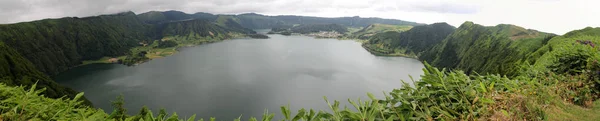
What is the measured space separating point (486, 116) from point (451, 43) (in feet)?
682

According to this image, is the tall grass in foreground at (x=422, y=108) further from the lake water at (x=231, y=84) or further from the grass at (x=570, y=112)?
the lake water at (x=231, y=84)

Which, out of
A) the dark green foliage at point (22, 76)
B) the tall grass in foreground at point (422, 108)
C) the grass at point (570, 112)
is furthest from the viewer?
the dark green foliage at point (22, 76)

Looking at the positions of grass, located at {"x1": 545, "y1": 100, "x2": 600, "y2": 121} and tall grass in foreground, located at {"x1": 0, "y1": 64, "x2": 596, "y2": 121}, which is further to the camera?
grass, located at {"x1": 545, "y1": 100, "x2": 600, "y2": 121}

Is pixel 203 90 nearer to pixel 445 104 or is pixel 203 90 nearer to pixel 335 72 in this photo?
pixel 335 72

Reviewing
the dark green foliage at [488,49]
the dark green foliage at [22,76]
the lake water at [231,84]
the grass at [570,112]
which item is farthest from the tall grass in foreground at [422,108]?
the dark green foliage at [22,76]

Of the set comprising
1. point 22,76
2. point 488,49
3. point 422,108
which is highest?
point 422,108

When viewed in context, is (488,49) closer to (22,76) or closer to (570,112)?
(570,112)

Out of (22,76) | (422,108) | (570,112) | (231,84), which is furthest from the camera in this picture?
(231,84)

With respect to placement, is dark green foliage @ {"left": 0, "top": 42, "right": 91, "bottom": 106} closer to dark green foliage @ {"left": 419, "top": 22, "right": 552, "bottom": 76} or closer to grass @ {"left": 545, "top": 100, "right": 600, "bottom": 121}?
grass @ {"left": 545, "top": 100, "right": 600, "bottom": 121}

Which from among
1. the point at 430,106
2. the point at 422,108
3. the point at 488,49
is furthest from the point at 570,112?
the point at 488,49

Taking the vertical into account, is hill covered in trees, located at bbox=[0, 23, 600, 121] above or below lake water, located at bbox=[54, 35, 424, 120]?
above

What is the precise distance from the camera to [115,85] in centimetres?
10794

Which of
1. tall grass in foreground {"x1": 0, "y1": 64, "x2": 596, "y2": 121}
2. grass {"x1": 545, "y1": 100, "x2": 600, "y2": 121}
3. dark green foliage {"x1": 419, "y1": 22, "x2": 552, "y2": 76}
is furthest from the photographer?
dark green foliage {"x1": 419, "y1": 22, "x2": 552, "y2": 76}

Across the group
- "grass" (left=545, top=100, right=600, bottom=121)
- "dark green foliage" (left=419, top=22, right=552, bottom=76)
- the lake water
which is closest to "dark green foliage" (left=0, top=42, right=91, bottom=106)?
the lake water
